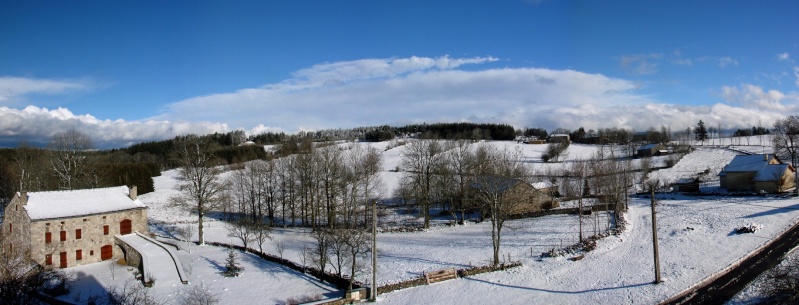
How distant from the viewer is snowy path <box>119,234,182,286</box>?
96.5 feet

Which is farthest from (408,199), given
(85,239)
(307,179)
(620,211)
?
(85,239)

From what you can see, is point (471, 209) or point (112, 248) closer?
point (112, 248)

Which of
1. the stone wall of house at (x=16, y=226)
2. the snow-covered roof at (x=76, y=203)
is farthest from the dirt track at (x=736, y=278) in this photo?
the stone wall of house at (x=16, y=226)

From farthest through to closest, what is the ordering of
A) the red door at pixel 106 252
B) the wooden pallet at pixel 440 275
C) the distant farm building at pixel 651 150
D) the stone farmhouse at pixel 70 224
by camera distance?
the distant farm building at pixel 651 150
the red door at pixel 106 252
the stone farmhouse at pixel 70 224
the wooden pallet at pixel 440 275

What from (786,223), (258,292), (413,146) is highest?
(413,146)

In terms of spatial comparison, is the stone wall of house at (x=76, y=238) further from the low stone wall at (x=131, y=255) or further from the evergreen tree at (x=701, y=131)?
the evergreen tree at (x=701, y=131)

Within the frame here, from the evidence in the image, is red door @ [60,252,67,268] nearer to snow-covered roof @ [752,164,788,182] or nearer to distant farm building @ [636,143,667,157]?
snow-covered roof @ [752,164,788,182]

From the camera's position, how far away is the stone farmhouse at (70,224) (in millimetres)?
35219

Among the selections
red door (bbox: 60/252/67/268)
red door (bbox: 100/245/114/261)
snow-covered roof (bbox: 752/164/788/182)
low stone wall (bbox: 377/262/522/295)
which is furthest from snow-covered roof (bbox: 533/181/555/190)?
red door (bbox: 60/252/67/268)

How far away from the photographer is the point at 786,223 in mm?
35438

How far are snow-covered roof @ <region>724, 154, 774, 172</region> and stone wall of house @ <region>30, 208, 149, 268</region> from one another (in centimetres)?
6837

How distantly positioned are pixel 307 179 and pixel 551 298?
116 feet

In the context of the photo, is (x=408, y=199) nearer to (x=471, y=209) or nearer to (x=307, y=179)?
(x=471, y=209)

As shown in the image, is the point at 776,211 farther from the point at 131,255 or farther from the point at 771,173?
the point at 131,255
